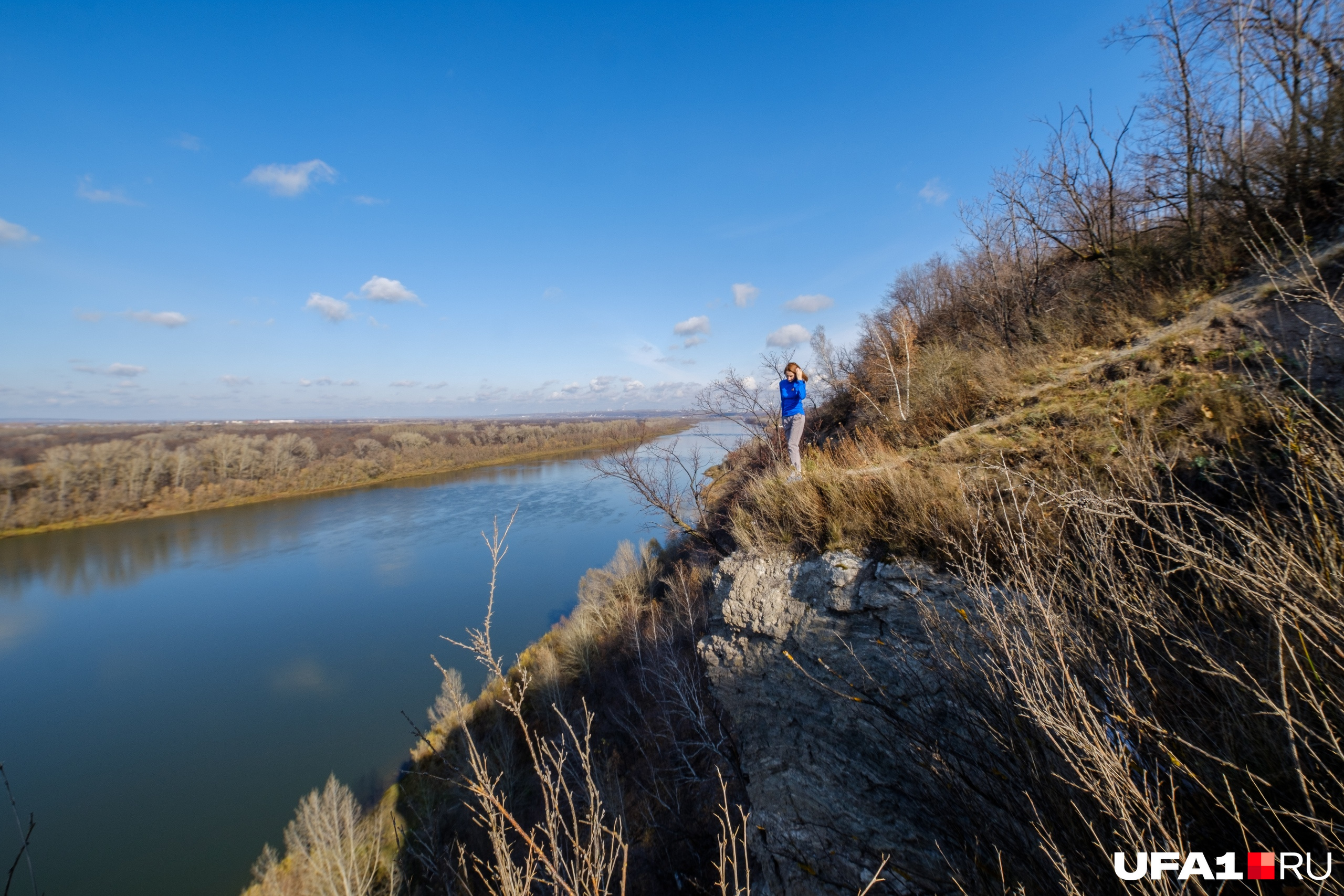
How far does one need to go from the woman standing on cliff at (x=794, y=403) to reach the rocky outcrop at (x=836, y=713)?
1.63 metres

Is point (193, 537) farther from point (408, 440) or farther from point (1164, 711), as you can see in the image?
point (1164, 711)

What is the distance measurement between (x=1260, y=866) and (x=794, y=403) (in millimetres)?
5134

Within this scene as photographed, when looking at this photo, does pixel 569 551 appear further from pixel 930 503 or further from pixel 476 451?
pixel 476 451

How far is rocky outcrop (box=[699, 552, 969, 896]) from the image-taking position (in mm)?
2887

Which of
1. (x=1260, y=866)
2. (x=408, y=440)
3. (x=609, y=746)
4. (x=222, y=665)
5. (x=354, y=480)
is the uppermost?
(x=408, y=440)

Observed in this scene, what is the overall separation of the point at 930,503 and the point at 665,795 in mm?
6969

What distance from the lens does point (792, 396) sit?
6.00 m

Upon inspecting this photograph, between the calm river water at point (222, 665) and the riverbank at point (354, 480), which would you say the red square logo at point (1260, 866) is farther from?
the riverbank at point (354, 480)

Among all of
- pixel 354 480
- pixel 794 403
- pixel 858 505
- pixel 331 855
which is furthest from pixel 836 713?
pixel 354 480

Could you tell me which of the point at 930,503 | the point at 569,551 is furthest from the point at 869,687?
the point at 569,551

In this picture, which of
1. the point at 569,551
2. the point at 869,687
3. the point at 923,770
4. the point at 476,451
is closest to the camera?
the point at 923,770

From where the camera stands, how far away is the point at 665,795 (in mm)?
7562

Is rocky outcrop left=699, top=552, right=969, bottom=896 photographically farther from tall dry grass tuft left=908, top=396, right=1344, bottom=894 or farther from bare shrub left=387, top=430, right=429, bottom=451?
bare shrub left=387, top=430, right=429, bottom=451

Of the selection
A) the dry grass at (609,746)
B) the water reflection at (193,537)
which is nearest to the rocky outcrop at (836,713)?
the dry grass at (609,746)
